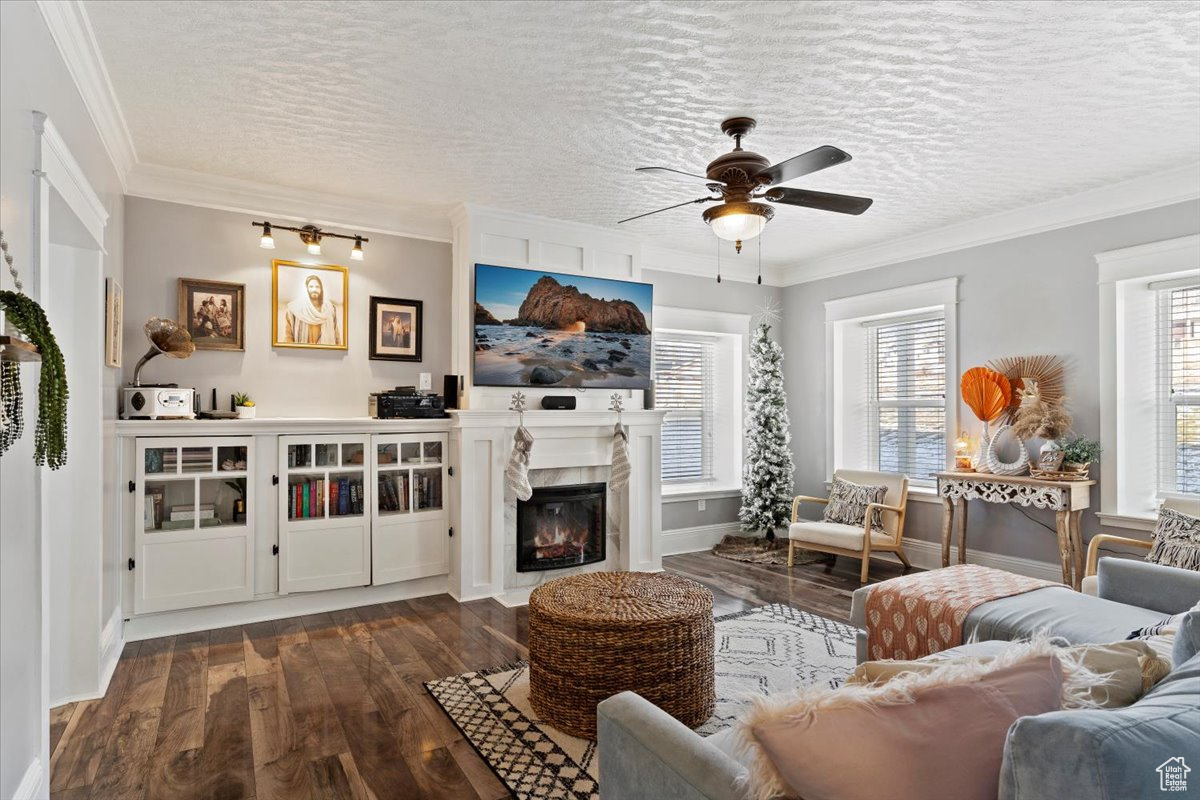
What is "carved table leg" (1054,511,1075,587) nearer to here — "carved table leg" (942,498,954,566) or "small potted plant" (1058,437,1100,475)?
"small potted plant" (1058,437,1100,475)

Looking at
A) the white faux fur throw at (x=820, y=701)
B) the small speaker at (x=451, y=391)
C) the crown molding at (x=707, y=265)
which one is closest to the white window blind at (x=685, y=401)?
the crown molding at (x=707, y=265)

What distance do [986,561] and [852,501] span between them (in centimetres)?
106

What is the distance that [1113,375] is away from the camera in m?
4.42

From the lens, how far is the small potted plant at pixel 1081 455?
4.39 metres

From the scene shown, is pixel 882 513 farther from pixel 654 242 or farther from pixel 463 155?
pixel 463 155

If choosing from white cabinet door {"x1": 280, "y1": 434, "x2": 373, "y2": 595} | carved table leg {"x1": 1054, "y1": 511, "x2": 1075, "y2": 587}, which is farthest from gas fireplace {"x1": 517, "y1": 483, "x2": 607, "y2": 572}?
carved table leg {"x1": 1054, "y1": 511, "x2": 1075, "y2": 587}

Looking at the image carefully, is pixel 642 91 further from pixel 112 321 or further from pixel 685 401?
pixel 685 401

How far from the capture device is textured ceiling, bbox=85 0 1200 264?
250 cm

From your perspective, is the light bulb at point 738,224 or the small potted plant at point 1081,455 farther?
the small potted plant at point 1081,455

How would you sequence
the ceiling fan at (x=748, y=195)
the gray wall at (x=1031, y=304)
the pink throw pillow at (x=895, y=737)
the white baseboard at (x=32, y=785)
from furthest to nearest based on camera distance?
1. the gray wall at (x=1031, y=304)
2. the ceiling fan at (x=748, y=195)
3. the white baseboard at (x=32, y=785)
4. the pink throw pillow at (x=895, y=737)

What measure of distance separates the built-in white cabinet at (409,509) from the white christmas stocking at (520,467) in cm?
50

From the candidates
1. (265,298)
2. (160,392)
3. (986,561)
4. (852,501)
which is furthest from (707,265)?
(160,392)

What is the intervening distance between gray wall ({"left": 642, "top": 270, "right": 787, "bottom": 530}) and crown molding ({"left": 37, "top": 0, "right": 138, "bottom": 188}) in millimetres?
3860

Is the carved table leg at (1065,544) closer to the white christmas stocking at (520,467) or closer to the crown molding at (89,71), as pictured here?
the white christmas stocking at (520,467)
